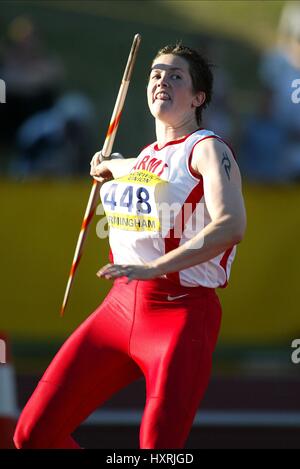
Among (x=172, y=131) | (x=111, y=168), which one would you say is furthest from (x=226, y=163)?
(x=111, y=168)

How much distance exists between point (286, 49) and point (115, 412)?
435cm

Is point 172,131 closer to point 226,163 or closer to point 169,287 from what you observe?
point 226,163

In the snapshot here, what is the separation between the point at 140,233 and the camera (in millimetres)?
4695

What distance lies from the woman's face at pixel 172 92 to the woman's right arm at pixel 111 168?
1.24 feet

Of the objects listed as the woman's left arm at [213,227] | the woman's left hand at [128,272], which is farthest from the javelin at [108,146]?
→ the woman's left hand at [128,272]

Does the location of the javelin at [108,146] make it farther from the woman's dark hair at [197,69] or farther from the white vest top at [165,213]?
the white vest top at [165,213]

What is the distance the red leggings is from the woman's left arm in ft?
1.20

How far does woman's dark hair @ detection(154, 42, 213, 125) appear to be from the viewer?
487cm

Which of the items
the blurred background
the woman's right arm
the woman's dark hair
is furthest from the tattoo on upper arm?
the blurred background

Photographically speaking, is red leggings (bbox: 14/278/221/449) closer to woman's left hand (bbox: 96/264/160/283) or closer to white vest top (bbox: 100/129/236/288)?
white vest top (bbox: 100/129/236/288)

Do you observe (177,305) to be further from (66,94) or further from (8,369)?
(66,94)

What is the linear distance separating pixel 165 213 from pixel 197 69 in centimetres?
71

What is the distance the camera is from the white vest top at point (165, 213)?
461cm

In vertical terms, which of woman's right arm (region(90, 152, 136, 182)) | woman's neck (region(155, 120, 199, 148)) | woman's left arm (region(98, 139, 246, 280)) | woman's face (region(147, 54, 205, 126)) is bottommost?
woman's left arm (region(98, 139, 246, 280))
